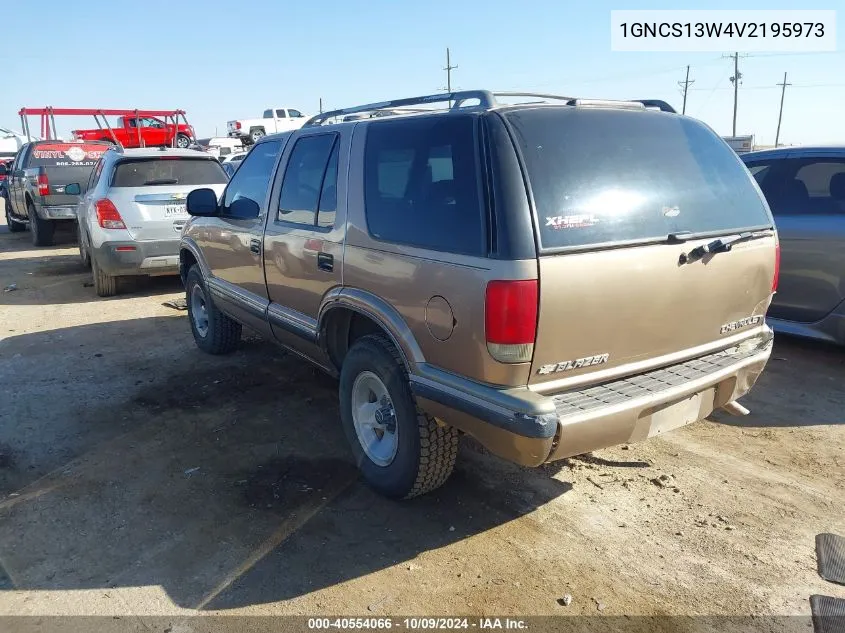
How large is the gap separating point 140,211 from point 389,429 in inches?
227

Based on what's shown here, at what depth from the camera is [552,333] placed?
8.71 feet

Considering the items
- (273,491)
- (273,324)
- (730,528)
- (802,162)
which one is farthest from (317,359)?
(802,162)

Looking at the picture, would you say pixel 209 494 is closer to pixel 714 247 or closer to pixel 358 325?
pixel 358 325

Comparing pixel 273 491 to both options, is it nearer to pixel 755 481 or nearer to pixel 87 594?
pixel 87 594

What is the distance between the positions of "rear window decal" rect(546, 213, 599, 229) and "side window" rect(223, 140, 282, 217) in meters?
2.45

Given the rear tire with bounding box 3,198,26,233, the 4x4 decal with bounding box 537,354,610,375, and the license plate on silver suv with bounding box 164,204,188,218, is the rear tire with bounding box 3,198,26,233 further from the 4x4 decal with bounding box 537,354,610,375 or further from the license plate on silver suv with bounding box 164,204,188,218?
the 4x4 decal with bounding box 537,354,610,375

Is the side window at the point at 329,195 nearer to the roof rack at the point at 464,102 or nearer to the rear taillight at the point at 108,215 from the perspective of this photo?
the roof rack at the point at 464,102

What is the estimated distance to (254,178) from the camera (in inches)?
189

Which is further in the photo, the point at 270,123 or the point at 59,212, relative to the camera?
the point at 270,123

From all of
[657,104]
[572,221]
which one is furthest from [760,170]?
[572,221]

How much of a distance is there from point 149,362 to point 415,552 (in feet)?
12.4

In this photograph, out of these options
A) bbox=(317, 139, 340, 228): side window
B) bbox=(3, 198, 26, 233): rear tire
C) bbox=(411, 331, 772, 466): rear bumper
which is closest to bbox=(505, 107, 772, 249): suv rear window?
bbox=(411, 331, 772, 466): rear bumper

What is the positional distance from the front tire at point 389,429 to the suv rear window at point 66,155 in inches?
450

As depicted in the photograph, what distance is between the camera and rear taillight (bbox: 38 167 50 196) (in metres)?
12.2
